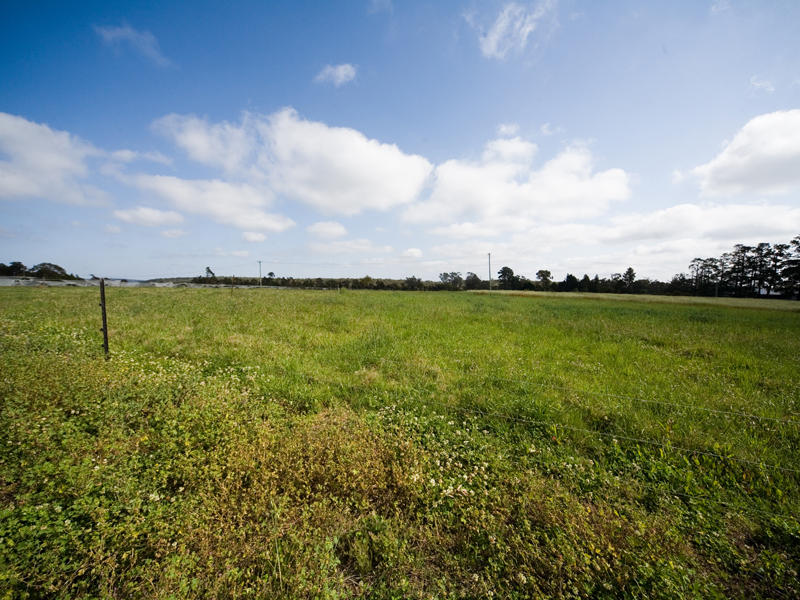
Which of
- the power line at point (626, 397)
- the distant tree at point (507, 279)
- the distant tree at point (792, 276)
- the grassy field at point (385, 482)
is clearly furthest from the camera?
the distant tree at point (507, 279)

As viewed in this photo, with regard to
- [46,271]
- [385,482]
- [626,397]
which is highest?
[46,271]

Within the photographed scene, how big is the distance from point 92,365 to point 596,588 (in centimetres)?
1039

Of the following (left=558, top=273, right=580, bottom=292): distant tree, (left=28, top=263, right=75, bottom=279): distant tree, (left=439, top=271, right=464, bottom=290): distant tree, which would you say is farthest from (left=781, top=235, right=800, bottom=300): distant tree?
(left=28, top=263, right=75, bottom=279): distant tree

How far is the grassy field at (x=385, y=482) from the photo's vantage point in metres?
2.92

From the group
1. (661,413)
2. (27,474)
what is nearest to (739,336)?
(661,413)

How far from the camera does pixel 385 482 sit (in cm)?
413

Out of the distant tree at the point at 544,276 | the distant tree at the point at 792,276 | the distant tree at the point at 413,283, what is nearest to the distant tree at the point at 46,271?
the distant tree at the point at 413,283

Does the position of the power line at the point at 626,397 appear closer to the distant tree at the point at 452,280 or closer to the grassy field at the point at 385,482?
the grassy field at the point at 385,482

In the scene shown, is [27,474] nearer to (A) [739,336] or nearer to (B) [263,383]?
(B) [263,383]

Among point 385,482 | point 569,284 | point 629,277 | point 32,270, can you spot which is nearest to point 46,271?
point 32,270

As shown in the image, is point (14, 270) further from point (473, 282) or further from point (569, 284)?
point (569, 284)

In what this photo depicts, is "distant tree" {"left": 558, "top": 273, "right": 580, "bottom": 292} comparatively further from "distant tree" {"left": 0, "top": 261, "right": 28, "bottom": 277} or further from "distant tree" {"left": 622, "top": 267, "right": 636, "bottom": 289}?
"distant tree" {"left": 0, "top": 261, "right": 28, "bottom": 277}

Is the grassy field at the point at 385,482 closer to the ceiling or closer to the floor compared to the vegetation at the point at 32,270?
closer to the floor

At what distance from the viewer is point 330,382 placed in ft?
25.1
